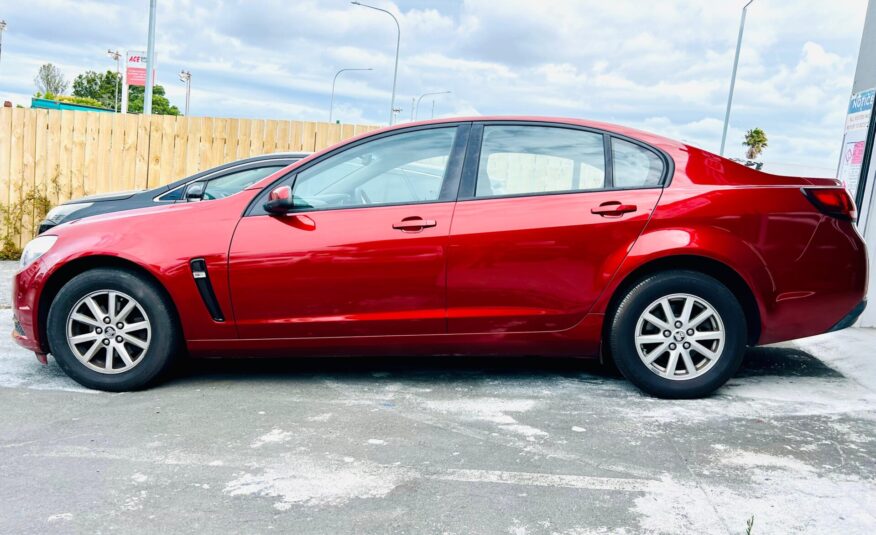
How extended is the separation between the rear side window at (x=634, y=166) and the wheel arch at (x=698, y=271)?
1.50ft

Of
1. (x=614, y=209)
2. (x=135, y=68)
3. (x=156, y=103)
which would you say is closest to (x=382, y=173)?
(x=614, y=209)

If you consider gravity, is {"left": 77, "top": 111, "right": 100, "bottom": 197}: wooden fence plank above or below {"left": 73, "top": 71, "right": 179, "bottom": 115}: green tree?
below

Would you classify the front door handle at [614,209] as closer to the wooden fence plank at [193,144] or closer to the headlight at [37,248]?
the headlight at [37,248]

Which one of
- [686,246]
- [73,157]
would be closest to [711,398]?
[686,246]

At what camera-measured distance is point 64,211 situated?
852 centimetres

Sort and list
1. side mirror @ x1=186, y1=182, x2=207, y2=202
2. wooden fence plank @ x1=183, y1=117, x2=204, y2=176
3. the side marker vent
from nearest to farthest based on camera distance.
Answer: the side marker vent < side mirror @ x1=186, y1=182, x2=207, y2=202 < wooden fence plank @ x1=183, y1=117, x2=204, y2=176

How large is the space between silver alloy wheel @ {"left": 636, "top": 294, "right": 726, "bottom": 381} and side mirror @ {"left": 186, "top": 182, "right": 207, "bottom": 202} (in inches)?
193

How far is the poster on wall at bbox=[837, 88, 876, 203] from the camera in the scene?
7.02m

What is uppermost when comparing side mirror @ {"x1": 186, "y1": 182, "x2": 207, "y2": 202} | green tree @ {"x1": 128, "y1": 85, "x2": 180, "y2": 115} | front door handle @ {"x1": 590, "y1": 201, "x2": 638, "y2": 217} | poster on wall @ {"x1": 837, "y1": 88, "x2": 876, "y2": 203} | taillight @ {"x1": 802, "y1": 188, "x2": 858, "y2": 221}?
green tree @ {"x1": 128, "y1": 85, "x2": 180, "y2": 115}

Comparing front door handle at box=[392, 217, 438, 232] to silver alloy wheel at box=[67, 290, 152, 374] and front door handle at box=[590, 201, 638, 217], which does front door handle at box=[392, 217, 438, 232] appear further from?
silver alloy wheel at box=[67, 290, 152, 374]

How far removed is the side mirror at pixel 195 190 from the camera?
7.88m

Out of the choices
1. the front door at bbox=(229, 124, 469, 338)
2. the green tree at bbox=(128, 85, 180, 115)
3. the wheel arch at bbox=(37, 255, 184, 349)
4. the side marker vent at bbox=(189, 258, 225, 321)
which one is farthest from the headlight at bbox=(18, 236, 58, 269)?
the green tree at bbox=(128, 85, 180, 115)

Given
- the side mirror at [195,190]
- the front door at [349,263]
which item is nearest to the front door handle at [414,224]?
the front door at [349,263]

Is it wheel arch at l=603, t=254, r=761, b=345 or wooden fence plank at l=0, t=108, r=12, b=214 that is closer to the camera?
wheel arch at l=603, t=254, r=761, b=345
